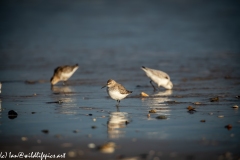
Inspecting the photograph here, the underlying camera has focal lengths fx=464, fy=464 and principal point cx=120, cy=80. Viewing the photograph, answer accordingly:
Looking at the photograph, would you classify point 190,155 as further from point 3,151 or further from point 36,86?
point 36,86

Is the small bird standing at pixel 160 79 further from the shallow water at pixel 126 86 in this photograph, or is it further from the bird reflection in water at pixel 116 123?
the bird reflection in water at pixel 116 123

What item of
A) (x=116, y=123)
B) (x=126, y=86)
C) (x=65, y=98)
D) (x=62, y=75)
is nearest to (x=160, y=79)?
(x=126, y=86)

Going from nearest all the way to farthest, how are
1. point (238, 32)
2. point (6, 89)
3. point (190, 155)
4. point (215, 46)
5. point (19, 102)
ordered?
point (190, 155) → point (19, 102) → point (6, 89) → point (215, 46) → point (238, 32)

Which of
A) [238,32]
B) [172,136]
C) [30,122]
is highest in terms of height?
[238,32]

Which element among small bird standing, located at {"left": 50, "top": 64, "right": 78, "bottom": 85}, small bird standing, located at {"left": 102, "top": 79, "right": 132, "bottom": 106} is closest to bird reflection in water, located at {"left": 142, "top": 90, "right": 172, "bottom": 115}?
small bird standing, located at {"left": 102, "top": 79, "right": 132, "bottom": 106}

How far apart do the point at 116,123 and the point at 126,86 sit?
539cm

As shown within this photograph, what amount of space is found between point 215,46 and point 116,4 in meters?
33.4

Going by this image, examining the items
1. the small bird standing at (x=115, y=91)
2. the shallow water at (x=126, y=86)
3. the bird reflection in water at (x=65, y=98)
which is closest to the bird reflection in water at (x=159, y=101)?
the shallow water at (x=126, y=86)

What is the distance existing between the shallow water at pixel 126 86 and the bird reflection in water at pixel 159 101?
2cm

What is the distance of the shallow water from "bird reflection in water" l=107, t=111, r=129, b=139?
2 cm

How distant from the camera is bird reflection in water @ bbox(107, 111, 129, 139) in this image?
23.4ft

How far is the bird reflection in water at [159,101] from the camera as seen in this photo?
9.25 m

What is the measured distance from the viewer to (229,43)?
2566 cm

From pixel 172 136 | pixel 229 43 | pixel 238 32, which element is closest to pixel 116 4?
pixel 238 32
